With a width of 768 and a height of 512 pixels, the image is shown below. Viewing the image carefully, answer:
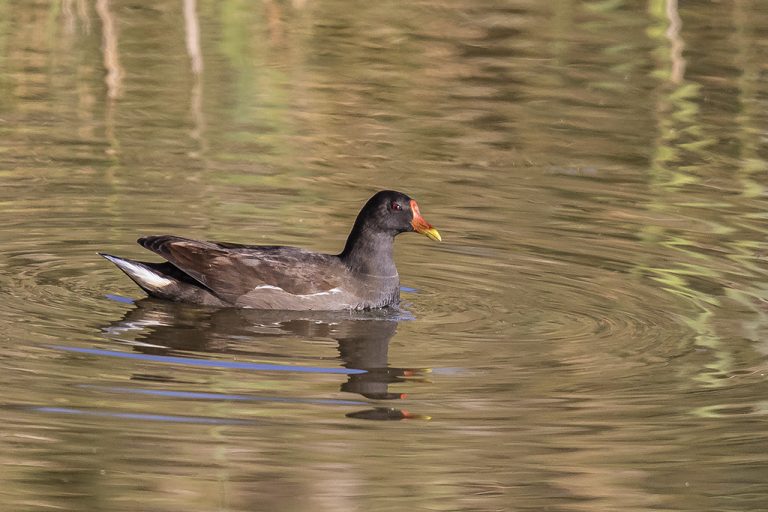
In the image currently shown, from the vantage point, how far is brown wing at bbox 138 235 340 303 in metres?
10.5

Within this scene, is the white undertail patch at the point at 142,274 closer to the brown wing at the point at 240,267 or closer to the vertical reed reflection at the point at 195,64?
the brown wing at the point at 240,267

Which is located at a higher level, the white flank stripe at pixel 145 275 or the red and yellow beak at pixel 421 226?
the red and yellow beak at pixel 421 226

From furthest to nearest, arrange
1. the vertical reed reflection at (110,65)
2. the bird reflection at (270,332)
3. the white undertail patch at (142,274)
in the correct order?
1. the vertical reed reflection at (110,65)
2. the white undertail patch at (142,274)
3. the bird reflection at (270,332)

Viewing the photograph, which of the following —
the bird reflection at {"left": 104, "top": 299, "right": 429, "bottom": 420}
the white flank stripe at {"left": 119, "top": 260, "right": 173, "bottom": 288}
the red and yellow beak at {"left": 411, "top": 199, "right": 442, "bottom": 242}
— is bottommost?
the bird reflection at {"left": 104, "top": 299, "right": 429, "bottom": 420}

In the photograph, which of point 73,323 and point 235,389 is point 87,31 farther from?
point 235,389

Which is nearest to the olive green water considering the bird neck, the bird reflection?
the bird reflection

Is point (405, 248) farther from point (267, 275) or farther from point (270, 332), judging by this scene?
point (270, 332)

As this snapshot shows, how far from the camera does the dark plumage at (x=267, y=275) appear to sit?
10.5 m

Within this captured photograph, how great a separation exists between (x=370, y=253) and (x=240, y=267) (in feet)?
2.75

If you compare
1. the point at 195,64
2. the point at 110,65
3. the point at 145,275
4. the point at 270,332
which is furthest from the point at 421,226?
the point at 110,65

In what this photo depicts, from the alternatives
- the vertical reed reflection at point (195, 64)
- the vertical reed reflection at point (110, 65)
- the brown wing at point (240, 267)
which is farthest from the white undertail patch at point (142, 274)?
the vertical reed reflection at point (195, 64)

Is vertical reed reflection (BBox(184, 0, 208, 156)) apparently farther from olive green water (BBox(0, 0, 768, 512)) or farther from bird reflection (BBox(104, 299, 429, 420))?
bird reflection (BBox(104, 299, 429, 420))

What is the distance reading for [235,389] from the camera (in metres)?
8.41

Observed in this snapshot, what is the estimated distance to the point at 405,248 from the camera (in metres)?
12.2
